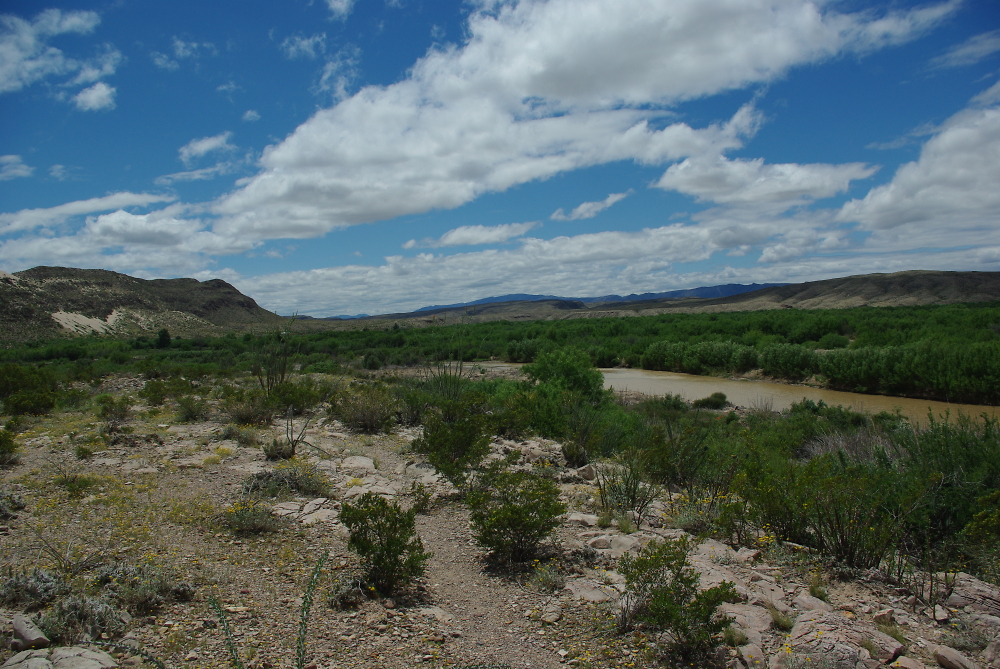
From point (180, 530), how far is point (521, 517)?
11.2ft

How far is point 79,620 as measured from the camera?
3523 millimetres

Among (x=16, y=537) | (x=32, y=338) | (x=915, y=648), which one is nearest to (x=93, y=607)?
(x=16, y=537)

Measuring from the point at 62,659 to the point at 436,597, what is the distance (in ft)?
8.43

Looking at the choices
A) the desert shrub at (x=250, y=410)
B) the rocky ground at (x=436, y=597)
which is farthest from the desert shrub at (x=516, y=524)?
the desert shrub at (x=250, y=410)

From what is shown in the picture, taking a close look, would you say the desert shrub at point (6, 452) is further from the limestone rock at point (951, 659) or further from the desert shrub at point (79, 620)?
the limestone rock at point (951, 659)

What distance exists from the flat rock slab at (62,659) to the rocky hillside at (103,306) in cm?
4275

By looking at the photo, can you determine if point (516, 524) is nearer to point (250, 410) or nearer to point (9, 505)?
point (9, 505)

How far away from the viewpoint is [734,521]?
584 centimetres

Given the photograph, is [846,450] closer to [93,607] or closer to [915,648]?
[915,648]

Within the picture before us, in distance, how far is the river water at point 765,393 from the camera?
23.7 meters

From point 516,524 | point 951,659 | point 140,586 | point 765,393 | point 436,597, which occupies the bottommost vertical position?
point 765,393

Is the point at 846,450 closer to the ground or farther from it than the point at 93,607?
closer to the ground

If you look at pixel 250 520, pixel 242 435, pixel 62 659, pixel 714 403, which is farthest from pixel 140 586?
pixel 714 403

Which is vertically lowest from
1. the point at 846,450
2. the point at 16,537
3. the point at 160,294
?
the point at 846,450
